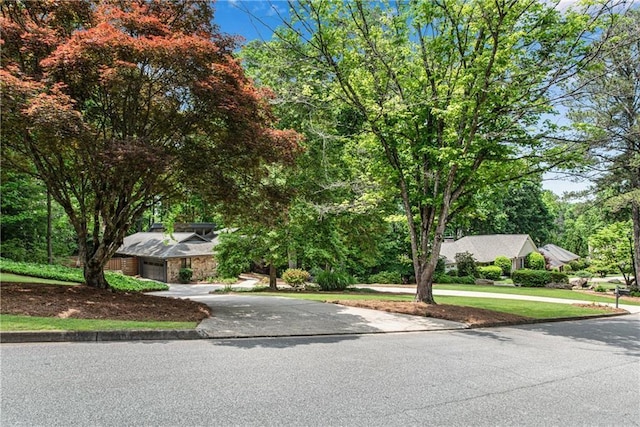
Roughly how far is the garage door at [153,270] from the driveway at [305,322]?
2399cm

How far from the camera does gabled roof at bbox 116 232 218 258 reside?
1276 inches

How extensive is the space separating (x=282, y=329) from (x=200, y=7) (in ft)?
26.6

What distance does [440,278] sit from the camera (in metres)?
33.4

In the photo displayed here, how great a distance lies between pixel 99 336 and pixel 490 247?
4207 centimetres

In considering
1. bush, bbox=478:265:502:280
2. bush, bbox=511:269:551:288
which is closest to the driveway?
bush, bbox=511:269:551:288

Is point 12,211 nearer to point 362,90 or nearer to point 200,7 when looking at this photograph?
A: point 200,7

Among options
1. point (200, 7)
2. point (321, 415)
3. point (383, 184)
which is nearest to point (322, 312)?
point (383, 184)

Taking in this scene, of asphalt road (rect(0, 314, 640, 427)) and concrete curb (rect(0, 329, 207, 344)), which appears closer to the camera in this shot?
asphalt road (rect(0, 314, 640, 427))

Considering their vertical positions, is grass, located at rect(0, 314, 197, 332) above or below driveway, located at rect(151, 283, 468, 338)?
above

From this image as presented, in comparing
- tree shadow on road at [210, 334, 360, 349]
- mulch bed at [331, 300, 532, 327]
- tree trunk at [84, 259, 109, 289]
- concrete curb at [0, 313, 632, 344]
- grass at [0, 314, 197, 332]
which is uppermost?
tree trunk at [84, 259, 109, 289]

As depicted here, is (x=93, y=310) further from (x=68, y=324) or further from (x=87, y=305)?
(x=68, y=324)

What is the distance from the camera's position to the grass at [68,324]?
626cm

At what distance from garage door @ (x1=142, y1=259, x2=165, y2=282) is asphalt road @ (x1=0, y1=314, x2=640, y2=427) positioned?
92.8 ft

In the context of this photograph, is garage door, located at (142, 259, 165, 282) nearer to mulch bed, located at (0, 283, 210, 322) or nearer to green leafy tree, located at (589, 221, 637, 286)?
mulch bed, located at (0, 283, 210, 322)
